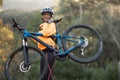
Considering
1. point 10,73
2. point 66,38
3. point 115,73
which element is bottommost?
point 115,73

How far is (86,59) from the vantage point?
689 cm

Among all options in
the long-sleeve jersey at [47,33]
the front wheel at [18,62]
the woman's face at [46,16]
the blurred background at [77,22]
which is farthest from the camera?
the blurred background at [77,22]

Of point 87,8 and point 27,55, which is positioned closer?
point 27,55

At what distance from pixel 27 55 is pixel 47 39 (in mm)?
418

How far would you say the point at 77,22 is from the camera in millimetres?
32688

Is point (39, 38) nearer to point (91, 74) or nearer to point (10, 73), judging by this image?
point (10, 73)

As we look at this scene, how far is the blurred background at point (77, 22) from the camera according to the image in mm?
12831

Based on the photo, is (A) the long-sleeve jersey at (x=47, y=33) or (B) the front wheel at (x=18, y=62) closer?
(B) the front wheel at (x=18, y=62)

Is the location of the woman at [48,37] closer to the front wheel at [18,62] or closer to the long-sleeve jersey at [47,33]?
the long-sleeve jersey at [47,33]

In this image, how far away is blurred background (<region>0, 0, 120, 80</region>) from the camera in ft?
42.1

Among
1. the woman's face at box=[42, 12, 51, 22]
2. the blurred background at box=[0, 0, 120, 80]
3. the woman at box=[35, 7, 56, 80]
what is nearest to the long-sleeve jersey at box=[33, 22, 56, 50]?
the woman at box=[35, 7, 56, 80]

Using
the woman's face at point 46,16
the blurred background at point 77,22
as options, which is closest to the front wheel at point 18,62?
the woman's face at point 46,16

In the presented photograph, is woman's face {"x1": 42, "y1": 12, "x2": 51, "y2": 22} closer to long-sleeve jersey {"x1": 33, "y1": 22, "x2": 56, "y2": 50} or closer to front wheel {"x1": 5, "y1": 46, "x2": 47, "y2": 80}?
long-sleeve jersey {"x1": 33, "y1": 22, "x2": 56, "y2": 50}

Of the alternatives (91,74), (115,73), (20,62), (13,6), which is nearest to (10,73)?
(20,62)
